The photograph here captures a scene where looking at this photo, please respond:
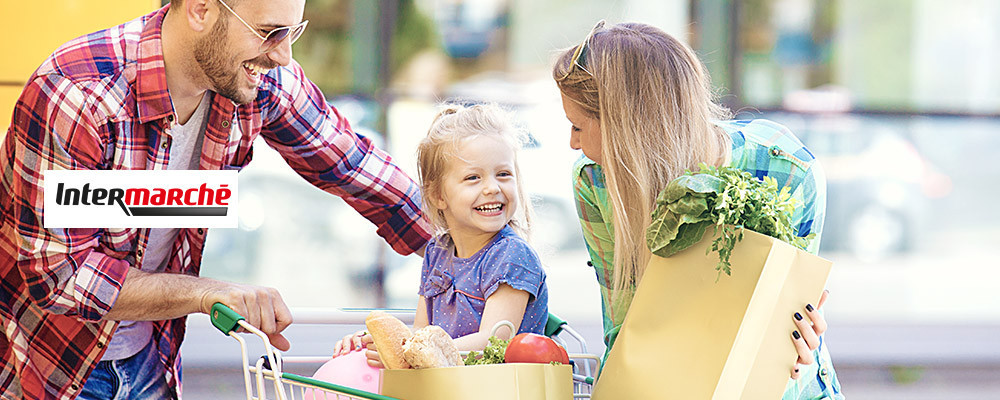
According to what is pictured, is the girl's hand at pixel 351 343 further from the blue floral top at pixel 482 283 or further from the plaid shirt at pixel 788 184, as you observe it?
the plaid shirt at pixel 788 184

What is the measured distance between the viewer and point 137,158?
6.66 ft

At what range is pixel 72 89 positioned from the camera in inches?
75.7

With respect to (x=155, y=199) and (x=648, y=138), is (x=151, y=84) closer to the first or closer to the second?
(x=155, y=199)

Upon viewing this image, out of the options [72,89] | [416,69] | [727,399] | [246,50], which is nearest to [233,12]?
[246,50]

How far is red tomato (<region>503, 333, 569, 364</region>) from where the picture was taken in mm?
1562

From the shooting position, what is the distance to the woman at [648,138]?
5.78ft

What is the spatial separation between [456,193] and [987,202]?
17.7 ft

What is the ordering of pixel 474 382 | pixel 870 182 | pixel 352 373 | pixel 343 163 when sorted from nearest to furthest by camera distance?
1. pixel 474 382
2. pixel 352 373
3. pixel 343 163
4. pixel 870 182

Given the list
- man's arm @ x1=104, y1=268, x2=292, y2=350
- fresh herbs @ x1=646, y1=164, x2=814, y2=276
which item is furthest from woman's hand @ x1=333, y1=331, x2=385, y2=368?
fresh herbs @ x1=646, y1=164, x2=814, y2=276

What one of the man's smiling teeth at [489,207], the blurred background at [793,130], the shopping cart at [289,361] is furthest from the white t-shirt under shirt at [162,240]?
the blurred background at [793,130]

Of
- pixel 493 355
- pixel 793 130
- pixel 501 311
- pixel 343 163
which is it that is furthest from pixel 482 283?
pixel 793 130

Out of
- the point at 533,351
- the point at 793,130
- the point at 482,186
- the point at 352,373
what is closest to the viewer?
the point at 533,351

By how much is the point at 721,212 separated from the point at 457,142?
87 cm

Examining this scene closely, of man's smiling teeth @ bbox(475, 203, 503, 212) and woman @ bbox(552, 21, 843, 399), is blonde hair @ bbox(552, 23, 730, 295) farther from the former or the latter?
man's smiling teeth @ bbox(475, 203, 503, 212)
